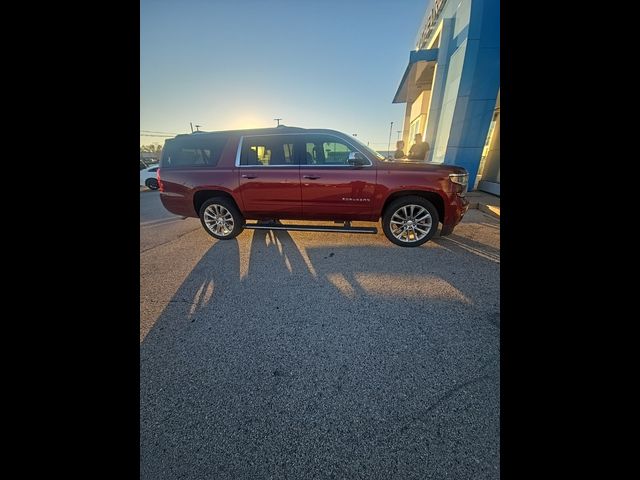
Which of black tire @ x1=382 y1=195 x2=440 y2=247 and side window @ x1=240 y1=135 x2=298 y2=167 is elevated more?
side window @ x1=240 y1=135 x2=298 y2=167

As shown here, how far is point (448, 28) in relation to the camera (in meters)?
8.74

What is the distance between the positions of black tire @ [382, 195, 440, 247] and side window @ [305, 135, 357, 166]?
3.80 ft

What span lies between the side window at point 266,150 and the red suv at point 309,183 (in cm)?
2

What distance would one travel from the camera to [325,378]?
175cm

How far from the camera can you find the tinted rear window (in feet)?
14.3

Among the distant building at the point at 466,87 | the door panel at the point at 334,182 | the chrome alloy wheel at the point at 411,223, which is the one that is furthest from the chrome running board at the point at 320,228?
the distant building at the point at 466,87

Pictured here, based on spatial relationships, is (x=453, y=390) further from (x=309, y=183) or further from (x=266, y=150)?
(x=266, y=150)

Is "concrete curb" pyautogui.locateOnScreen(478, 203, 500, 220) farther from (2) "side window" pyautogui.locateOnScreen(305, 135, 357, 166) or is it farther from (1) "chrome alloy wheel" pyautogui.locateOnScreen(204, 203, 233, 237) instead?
(1) "chrome alloy wheel" pyautogui.locateOnScreen(204, 203, 233, 237)

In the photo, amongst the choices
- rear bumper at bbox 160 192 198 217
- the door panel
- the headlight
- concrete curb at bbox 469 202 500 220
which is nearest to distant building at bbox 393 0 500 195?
concrete curb at bbox 469 202 500 220

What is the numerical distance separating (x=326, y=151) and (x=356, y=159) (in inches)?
24.5

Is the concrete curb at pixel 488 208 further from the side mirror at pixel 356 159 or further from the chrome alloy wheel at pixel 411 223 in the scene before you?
the side mirror at pixel 356 159
